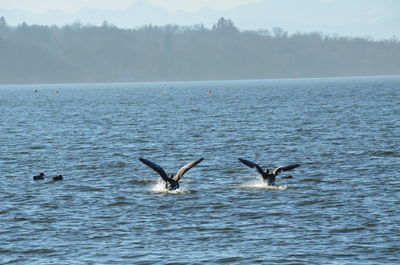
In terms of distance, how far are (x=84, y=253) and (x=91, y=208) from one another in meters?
7.21

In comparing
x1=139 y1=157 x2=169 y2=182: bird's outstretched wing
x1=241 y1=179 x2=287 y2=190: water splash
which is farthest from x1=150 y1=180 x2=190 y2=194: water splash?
x1=241 y1=179 x2=287 y2=190: water splash

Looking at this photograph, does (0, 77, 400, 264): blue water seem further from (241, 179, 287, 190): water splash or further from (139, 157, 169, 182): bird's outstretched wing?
(139, 157, 169, 182): bird's outstretched wing

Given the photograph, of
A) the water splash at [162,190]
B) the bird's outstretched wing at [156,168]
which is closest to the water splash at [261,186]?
the water splash at [162,190]

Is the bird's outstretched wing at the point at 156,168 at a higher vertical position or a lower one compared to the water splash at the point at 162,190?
higher

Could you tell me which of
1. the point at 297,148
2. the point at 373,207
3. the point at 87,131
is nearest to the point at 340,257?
the point at 373,207

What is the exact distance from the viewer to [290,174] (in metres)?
41.7

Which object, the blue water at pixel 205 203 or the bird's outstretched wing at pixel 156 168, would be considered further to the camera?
the bird's outstretched wing at pixel 156 168

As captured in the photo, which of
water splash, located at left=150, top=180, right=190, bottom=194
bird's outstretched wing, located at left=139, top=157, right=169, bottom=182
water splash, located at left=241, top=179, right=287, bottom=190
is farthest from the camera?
water splash, located at left=241, top=179, right=287, bottom=190

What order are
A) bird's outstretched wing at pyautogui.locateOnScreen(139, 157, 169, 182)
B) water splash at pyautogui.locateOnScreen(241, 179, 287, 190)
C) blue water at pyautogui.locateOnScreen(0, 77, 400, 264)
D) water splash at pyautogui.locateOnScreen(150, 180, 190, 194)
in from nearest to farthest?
blue water at pyautogui.locateOnScreen(0, 77, 400, 264) < bird's outstretched wing at pyautogui.locateOnScreen(139, 157, 169, 182) < water splash at pyautogui.locateOnScreen(150, 180, 190, 194) < water splash at pyautogui.locateOnScreen(241, 179, 287, 190)

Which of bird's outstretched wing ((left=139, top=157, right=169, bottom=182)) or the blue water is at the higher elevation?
bird's outstretched wing ((left=139, top=157, right=169, bottom=182))

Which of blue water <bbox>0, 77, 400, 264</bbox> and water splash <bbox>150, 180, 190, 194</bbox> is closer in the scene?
blue water <bbox>0, 77, 400, 264</bbox>

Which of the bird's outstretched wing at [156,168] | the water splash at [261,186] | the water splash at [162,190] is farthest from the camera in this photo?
the water splash at [261,186]

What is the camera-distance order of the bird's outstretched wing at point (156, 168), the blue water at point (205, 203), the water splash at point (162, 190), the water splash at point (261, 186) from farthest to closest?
the water splash at point (261, 186) < the water splash at point (162, 190) < the bird's outstretched wing at point (156, 168) < the blue water at point (205, 203)

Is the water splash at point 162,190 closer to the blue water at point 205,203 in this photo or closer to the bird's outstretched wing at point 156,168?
the blue water at point 205,203
